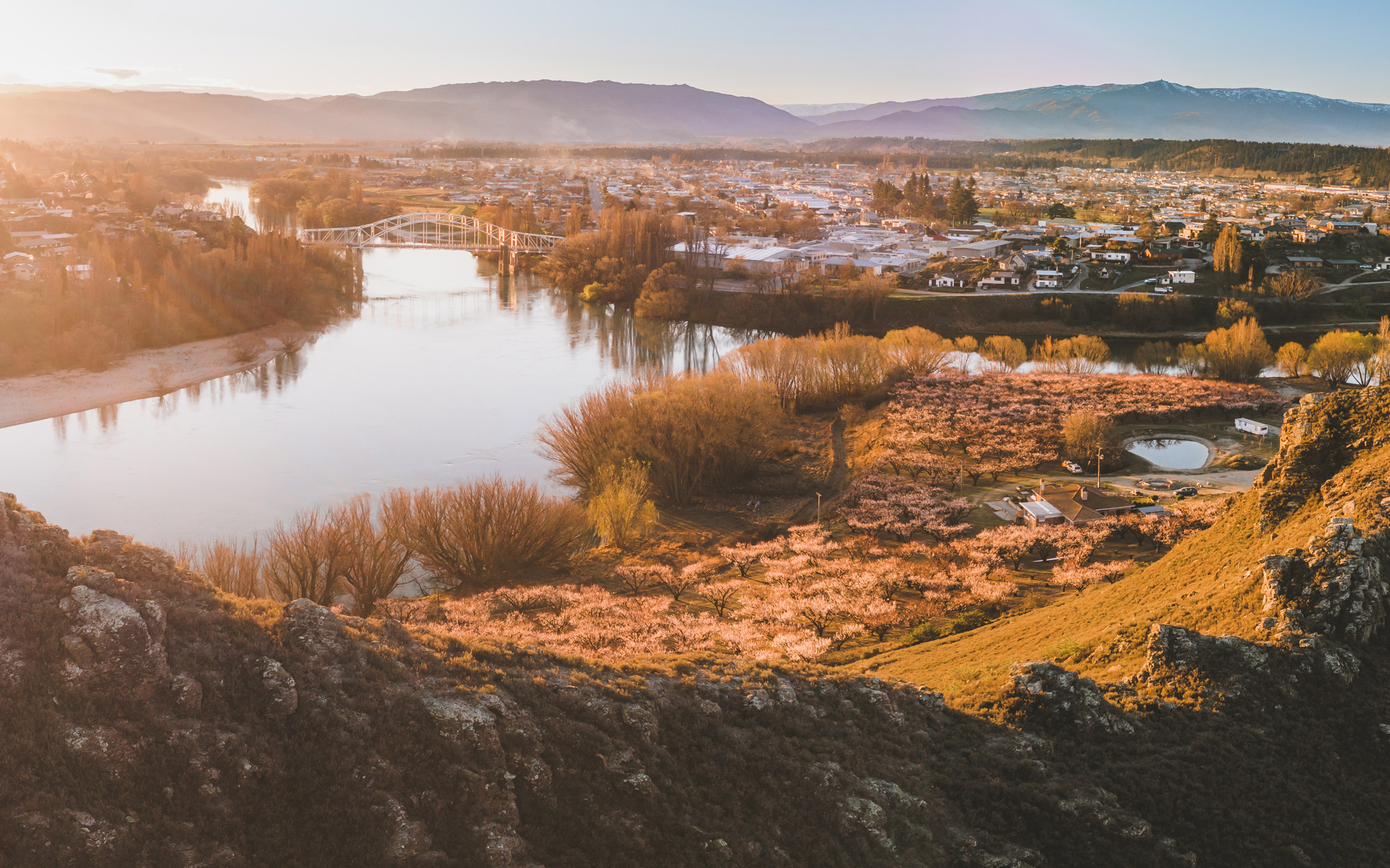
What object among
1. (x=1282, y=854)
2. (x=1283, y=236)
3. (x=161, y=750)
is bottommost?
(x=1282, y=854)

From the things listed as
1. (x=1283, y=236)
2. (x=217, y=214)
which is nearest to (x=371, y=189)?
(x=217, y=214)

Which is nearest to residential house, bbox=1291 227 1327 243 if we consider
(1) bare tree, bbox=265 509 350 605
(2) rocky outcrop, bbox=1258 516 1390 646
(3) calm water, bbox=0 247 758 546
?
(3) calm water, bbox=0 247 758 546

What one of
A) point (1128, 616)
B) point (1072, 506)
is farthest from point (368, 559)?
point (1072, 506)

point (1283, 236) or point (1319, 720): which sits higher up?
point (1283, 236)

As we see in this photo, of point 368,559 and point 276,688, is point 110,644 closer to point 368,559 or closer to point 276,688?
point 276,688

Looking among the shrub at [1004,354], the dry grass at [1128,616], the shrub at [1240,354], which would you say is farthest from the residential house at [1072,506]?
the shrub at [1240,354]

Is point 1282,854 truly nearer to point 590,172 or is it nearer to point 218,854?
point 218,854
